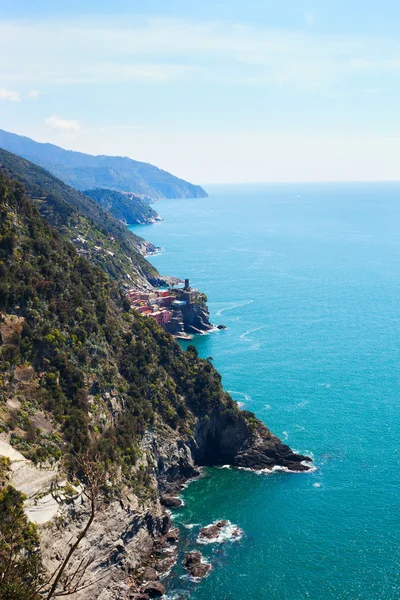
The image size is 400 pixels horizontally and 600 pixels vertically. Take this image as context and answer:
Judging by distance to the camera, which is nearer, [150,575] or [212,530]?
[150,575]

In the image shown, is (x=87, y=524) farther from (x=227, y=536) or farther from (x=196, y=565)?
(x=227, y=536)

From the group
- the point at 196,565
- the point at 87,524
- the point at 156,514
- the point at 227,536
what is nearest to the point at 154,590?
the point at 196,565

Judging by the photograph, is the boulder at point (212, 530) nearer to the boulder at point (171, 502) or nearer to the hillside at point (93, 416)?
the hillside at point (93, 416)

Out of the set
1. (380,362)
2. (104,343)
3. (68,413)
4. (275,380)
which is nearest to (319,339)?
(380,362)

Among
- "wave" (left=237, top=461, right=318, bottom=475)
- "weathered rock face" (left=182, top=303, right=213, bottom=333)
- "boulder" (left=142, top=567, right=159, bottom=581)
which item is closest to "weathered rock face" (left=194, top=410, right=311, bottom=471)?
"wave" (left=237, top=461, right=318, bottom=475)

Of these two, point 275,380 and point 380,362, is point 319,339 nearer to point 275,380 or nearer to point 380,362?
point 380,362

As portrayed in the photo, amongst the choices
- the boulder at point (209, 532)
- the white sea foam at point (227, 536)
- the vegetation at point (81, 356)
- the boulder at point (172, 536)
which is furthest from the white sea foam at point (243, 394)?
the boulder at point (172, 536)
